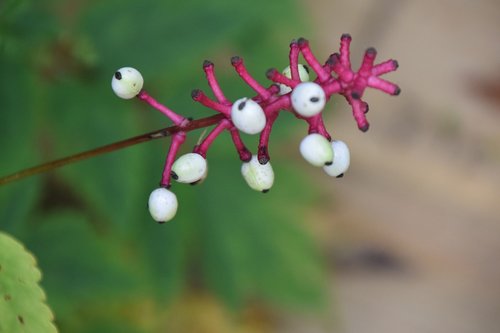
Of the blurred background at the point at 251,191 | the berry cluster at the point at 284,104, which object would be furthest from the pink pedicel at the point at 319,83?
the blurred background at the point at 251,191

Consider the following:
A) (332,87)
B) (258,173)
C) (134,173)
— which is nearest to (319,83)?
(332,87)

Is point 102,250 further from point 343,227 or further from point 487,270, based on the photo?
point 487,270

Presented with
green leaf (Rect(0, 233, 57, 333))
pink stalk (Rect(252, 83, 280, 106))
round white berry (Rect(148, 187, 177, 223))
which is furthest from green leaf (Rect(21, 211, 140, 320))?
pink stalk (Rect(252, 83, 280, 106))

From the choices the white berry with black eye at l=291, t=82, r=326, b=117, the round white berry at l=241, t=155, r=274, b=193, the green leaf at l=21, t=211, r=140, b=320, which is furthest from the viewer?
the green leaf at l=21, t=211, r=140, b=320

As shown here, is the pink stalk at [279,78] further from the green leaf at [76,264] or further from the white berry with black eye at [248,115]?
the green leaf at [76,264]

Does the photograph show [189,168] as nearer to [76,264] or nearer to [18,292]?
[18,292]

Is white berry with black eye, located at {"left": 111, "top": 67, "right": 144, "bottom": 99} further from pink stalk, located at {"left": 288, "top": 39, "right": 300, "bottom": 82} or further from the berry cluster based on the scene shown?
pink stalk, located at {"left": 288, "top": 39, "right": 300, "bottom": 82}

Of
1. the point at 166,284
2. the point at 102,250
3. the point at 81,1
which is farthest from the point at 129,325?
the point at 81,1
